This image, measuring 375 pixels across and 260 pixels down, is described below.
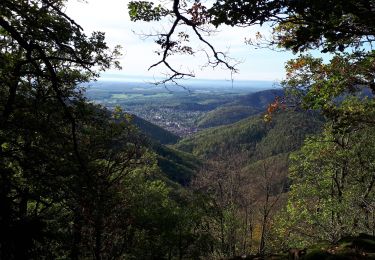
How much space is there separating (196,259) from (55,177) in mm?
32415

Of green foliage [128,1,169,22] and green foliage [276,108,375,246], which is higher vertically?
green foliage [128,1,169,22]

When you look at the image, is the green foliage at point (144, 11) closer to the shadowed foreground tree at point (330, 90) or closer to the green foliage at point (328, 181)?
the shadowed foreground tree at point (330, 90)

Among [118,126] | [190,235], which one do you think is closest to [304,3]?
[118,126]

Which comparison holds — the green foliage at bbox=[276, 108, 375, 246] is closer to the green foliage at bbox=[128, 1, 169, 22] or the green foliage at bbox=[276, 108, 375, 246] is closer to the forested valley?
the forested valley

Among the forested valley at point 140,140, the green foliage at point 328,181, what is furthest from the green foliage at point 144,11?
the green foliage at point 328,181

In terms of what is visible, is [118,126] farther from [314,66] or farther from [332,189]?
[332,189]

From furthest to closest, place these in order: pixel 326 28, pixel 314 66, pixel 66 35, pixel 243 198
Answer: pixel 243 198
pixel 314 66
pixel 66 35
pixel 326 28

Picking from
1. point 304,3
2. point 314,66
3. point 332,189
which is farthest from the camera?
point 332,189

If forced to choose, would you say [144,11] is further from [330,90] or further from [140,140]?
[140,140]

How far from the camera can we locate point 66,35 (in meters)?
10.7

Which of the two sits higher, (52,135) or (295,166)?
(52,135)

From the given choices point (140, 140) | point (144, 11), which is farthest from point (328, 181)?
point (144, 11)

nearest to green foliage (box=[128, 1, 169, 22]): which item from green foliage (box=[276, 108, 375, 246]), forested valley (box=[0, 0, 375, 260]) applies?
forested valley (box=[0, 0, 375, 260])

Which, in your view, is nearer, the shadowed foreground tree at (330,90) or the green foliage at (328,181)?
the shadowed foreground tree at (330,90)
